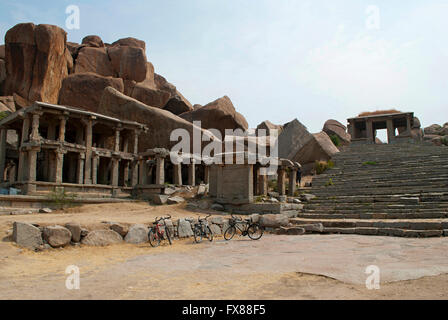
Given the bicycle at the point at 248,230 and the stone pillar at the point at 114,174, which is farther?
the stone pillar at the point at 114,174

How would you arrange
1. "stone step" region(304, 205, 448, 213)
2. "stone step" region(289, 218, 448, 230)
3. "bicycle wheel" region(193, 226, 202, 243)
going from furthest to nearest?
"stone step" region(304, 205, 448, 213)
"bicycle wheel" region(193, 226, 202, 243)
"stone step" region(289, 218, 448, 230)

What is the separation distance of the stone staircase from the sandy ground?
2.13 m

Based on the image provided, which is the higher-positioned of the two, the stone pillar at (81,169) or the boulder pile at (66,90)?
the boulder pile at (66,90)

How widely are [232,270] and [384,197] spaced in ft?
37.6

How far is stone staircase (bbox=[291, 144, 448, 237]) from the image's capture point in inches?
460

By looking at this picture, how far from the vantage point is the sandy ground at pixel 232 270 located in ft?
14.9

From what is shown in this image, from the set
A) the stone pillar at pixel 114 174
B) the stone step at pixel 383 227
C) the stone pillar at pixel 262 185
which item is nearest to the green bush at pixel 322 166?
the stone pillar at pixel 262 185

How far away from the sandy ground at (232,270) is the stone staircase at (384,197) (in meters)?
2.13

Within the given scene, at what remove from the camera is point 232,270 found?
6141 millimetres

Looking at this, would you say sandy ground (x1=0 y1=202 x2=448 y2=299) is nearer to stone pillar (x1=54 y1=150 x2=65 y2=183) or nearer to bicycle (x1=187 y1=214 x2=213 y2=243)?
bicycle (x1=187 y1=214 x2=213 y2=243)

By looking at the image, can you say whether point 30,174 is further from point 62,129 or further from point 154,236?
point 154,236

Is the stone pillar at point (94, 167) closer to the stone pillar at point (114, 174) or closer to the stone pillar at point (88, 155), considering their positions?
the stone pillar at point (88, 155)

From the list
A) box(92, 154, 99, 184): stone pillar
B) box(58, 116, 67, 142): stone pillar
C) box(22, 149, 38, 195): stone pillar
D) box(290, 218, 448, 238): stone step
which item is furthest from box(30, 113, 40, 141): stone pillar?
box(290, 218, 448, 238): stone step
